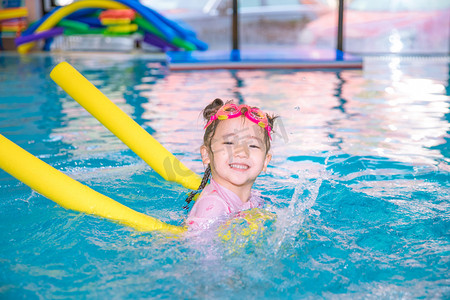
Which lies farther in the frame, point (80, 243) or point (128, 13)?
point (128, 13)

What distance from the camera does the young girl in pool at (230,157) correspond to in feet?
7.34

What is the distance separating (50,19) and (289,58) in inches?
205

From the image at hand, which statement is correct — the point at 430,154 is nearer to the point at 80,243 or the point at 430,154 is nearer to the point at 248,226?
the point at 248,226

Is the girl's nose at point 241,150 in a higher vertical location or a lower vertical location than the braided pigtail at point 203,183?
higher

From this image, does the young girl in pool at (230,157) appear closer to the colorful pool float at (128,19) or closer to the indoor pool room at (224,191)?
the indoor pool room at (224,191)

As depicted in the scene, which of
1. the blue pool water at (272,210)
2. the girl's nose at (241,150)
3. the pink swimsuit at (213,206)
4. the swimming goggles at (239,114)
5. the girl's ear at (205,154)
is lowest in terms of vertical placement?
the blue pool water at (272,210)

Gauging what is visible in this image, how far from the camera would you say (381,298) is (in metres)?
1.71

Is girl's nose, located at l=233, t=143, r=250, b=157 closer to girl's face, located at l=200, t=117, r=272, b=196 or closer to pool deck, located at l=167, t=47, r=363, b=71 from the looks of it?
girl's face, located at l=200, t=117, r=272, b=196

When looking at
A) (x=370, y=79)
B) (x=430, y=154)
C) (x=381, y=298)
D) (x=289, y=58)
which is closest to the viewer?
(x=381, y=298)

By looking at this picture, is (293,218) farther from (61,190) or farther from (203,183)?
(61,190)

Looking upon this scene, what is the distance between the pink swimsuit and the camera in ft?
7.23

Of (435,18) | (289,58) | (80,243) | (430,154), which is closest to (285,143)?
(430,154)

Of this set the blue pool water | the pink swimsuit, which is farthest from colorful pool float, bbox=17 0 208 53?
the pink swimsuit

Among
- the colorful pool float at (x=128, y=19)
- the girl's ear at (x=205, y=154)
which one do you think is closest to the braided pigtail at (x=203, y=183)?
the girl's ear at (x=205, y=154)
